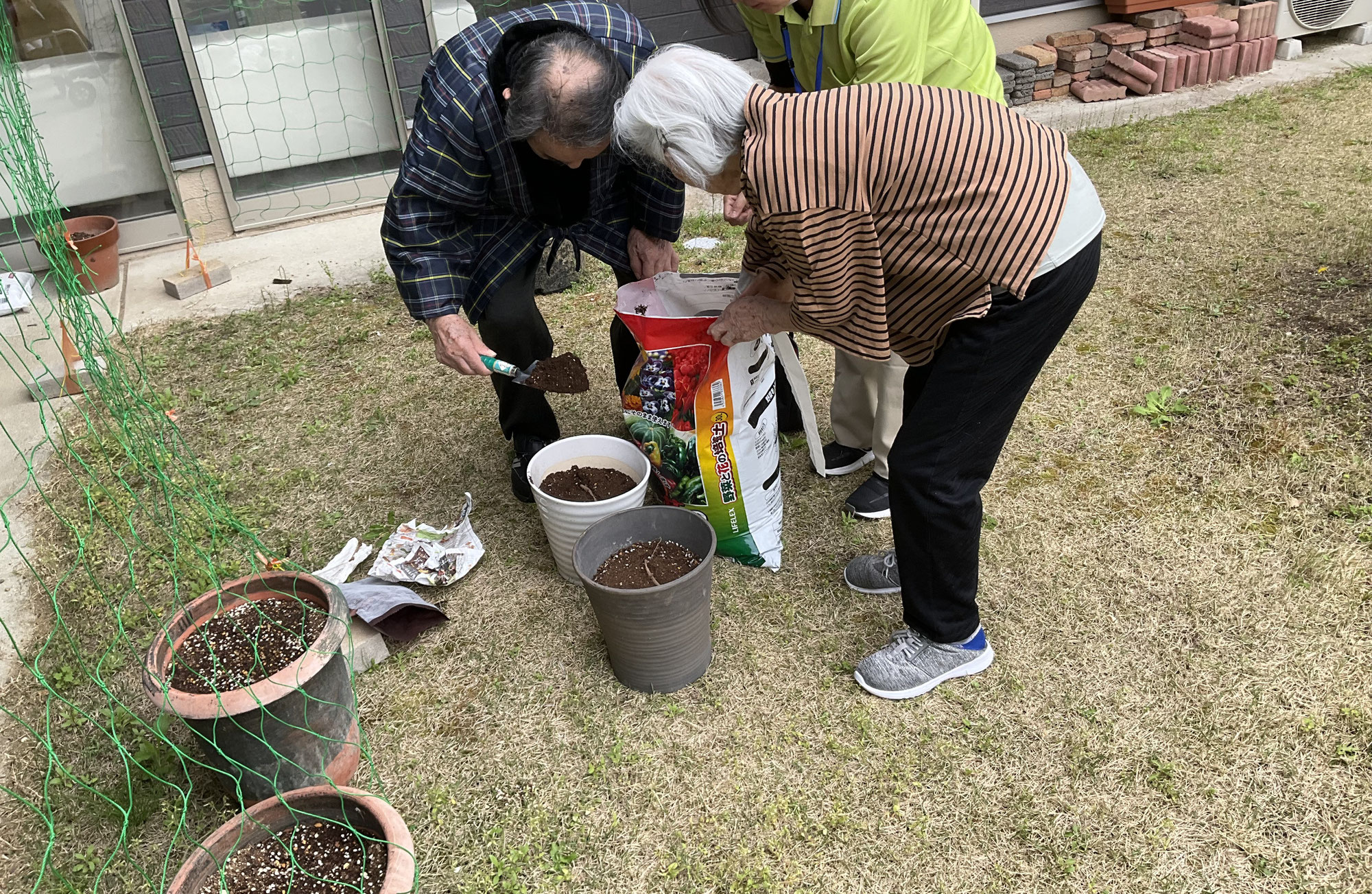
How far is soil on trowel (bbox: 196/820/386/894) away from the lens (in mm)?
1607

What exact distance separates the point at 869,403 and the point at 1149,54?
14.6 ft

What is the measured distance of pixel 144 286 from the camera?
4449mm

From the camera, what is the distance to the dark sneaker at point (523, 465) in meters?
2.85

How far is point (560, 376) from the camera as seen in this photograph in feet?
8.03

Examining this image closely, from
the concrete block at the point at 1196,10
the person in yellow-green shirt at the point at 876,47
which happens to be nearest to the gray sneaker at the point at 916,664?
the person in yellow-green shirt at the point at 876,47

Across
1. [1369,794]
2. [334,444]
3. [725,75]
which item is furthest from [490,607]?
[1369,794]

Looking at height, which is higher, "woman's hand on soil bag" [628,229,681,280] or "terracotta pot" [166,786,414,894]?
"woman's hand on soil bag" [628,229,681,280]

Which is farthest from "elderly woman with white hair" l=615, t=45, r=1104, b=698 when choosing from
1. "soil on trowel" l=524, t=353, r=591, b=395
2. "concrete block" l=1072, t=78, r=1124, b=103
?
"concrete block" l=1072, t=78, r=1124, b=103

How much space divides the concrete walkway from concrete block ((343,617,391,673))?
101 cm

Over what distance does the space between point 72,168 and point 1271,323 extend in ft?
18.0

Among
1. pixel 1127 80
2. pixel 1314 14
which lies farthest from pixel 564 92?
pixel 1314 14

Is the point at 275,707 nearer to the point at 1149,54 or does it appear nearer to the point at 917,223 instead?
the point at 917,223

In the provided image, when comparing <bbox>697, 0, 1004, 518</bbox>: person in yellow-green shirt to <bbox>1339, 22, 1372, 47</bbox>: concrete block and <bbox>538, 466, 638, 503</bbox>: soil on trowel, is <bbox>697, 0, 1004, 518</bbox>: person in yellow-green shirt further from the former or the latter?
<bbox>1339, 22, 1372, 47</bbox>: concrete block

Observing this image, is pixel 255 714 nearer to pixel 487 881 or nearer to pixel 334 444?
pixel 487 881
